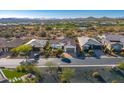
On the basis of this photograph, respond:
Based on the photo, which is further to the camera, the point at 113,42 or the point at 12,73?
the point at 113,42

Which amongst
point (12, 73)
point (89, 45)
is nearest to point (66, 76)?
point (12, 73)

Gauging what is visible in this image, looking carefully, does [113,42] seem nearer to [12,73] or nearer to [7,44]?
[7,44]

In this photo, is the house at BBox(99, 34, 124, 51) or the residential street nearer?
→ the residential street

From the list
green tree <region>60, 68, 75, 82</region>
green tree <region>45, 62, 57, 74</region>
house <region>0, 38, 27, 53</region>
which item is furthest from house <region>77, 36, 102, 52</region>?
green tree <region>60, 68, 75, 82</region>

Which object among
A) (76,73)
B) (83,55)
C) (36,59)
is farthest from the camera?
(83,55)

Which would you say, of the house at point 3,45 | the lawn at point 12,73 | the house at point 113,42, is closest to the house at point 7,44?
the house at point 3,45

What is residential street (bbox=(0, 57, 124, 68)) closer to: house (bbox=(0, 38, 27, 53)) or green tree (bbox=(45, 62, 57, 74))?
green tree (bbox=(45, 62, 57, 74))
